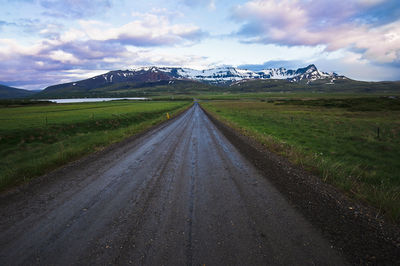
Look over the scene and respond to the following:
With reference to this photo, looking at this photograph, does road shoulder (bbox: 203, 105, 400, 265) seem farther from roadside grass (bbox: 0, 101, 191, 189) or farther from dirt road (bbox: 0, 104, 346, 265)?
roadside grass (bbox: 0, 101, 191, 189)

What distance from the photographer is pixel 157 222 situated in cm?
464

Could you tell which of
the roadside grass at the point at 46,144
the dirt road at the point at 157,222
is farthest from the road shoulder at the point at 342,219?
the roadside grass at the point at 46,144

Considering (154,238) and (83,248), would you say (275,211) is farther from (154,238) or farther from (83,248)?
(83,248)

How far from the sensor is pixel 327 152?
1339cm

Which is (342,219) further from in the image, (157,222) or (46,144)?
(46,144)

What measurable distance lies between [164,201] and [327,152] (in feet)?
41.0

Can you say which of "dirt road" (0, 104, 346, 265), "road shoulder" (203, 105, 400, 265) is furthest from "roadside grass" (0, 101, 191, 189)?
"road shoulder" (203, 105, 400, 265)

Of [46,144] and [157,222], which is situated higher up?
[157,222]

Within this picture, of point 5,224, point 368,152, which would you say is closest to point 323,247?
point 5,224

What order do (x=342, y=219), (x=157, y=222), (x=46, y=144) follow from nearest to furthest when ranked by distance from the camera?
(x=157, y=222) → (x=342, y=219) → (x=46, y=144)

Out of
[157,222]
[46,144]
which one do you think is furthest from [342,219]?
[46,144]

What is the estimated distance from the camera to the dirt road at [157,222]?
11.7ft

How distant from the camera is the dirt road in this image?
3.57m

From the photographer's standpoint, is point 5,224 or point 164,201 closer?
point 5,224
